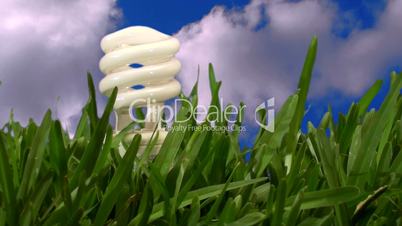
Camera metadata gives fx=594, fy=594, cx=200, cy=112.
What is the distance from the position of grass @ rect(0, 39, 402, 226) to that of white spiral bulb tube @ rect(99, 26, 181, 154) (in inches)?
21.7

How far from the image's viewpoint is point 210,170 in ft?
3.29

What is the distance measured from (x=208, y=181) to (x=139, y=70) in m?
0.71

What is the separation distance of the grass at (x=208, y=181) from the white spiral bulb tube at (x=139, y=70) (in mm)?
550

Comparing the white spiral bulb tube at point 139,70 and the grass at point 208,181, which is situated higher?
the white spiral bulb tube at point 139,70

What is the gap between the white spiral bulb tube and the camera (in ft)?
5.34

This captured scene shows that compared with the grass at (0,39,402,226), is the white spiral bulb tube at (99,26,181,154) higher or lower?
higher

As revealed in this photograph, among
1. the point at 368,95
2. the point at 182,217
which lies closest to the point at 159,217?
the point at 182,217

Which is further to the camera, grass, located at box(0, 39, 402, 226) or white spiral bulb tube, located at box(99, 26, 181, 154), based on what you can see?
white spiral bulb tube, located at box(99, 26, 181, 154)

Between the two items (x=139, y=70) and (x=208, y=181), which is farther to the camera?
(x=139, y=70)

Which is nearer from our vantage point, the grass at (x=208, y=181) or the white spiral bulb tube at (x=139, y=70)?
the grass at (x=208, y=181)

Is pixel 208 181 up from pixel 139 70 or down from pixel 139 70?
down

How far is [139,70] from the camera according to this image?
5.41ft

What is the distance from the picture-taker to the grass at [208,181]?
2.63 feet

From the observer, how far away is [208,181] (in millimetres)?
997
